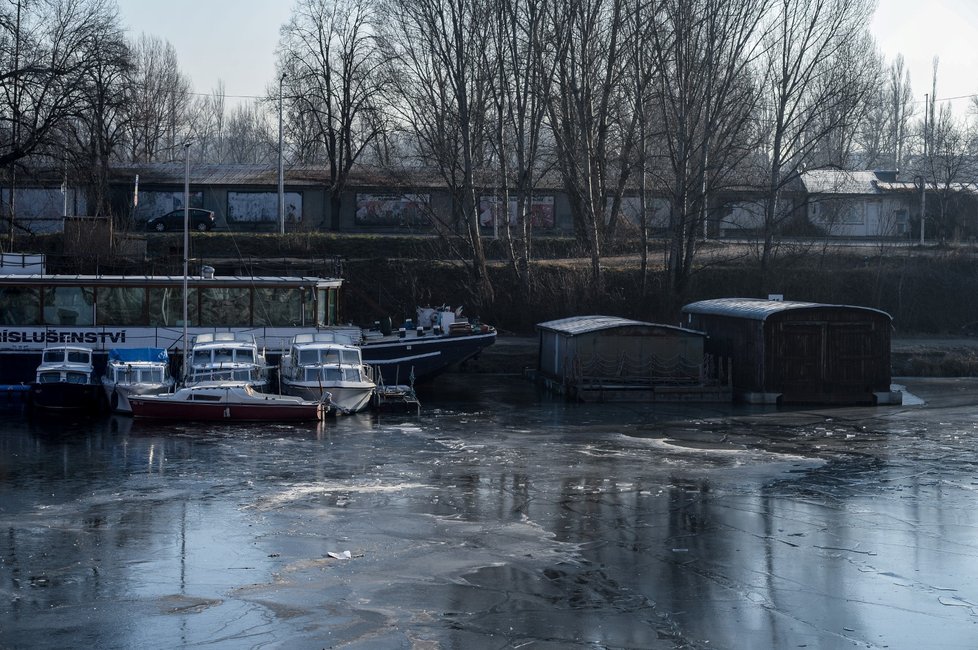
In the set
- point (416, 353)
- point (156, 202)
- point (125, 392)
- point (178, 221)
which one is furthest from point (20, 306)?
point (156, 202)

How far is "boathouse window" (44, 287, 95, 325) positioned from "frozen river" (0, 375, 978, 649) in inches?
316

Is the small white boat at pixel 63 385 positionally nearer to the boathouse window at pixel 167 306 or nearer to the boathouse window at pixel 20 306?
the boathouse window at pixel 20 306

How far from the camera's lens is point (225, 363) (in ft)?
106

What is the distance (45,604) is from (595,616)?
6.76m

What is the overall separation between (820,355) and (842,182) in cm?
3457

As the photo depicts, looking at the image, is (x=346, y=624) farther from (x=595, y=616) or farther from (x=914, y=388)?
(x=914, y=388)

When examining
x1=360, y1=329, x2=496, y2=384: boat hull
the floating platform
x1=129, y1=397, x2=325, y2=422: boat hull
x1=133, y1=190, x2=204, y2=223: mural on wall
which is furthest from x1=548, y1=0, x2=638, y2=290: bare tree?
x1=133, y1=190, x2=204, y2=223: mural on wall

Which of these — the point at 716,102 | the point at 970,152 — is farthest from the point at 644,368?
the point at 970,152

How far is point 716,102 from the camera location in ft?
152

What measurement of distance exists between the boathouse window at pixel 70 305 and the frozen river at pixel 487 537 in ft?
26.4

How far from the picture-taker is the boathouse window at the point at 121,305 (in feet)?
119

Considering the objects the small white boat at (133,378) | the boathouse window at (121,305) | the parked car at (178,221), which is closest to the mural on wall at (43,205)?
the parked car at (178,221)

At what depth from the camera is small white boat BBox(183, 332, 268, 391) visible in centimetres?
3177

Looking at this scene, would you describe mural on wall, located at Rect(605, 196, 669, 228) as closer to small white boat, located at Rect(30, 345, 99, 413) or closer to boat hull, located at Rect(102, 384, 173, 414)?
boat hull, located at Rect(102, 384, 173, 414)
